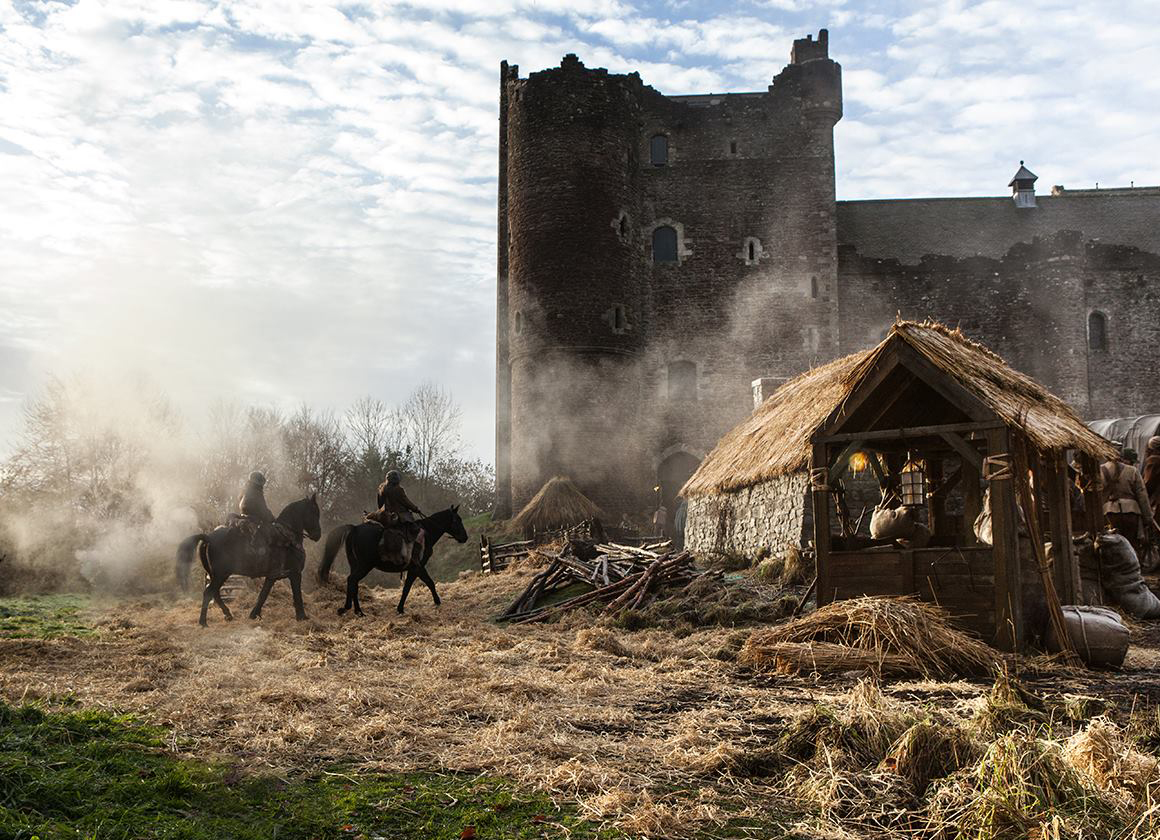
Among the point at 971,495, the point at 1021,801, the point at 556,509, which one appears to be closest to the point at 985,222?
the point at 556,509

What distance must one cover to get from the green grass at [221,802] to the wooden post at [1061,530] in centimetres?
821

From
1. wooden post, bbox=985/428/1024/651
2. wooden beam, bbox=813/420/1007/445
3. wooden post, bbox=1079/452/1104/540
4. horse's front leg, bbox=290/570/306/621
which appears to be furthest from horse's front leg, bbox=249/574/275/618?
wooden post, bbox=1079/452/1104/540

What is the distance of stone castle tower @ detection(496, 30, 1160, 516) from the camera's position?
32.7 m

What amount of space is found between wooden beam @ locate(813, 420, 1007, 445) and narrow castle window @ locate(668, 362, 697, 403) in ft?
79.4

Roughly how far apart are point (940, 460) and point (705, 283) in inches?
879

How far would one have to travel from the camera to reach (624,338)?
33.3m

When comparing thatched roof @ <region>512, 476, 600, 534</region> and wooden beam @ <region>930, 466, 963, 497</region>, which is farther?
thatched roof @ <region>512, 476, 600, 534</region>

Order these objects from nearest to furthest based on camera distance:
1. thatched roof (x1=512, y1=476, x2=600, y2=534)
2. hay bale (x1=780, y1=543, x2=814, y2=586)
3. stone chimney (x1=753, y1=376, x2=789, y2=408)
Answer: hay bale (x1=780, y1=543, x2=814, y2=586)
stone chimney (x1=753, y1=376, x2=789, y2=408)
thatched roof (x1=512, y1=476, x2=600, y2=534)

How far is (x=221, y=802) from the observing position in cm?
455

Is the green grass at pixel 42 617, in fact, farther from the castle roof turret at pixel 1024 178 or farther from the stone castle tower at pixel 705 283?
the castle roof turret at pixel 1024 178

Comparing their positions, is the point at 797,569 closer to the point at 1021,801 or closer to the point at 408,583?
the point at 408,583

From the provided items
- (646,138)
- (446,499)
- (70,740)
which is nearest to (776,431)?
(70,740)

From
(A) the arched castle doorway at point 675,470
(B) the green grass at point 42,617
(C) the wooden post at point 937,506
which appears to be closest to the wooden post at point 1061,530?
(C) the wooden post at point 937,506

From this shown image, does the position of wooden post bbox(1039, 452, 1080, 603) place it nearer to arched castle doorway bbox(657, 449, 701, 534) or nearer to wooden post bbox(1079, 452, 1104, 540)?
wooden post bbox(1079, 452, 1104, 540)
